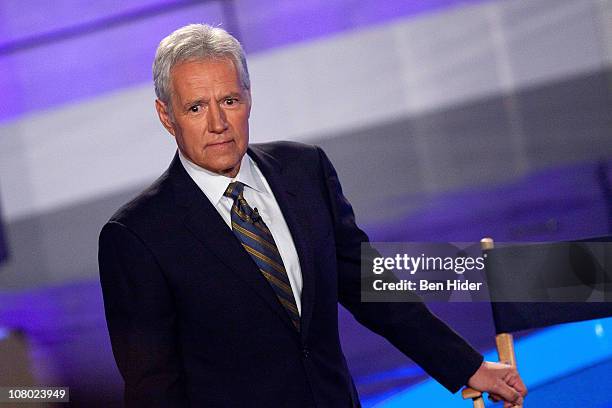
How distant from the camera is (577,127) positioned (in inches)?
122

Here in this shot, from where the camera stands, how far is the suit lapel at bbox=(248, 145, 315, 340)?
72.3 inches

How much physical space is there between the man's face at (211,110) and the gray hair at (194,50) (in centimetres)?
1

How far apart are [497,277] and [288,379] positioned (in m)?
Result: 0.87

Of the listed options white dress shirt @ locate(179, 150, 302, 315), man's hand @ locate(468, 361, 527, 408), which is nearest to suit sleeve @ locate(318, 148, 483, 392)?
man's hand @ locate(468, 361, 527, 408)

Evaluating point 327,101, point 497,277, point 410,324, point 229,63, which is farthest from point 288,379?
point 327,101

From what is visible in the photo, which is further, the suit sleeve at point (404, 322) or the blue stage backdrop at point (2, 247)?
the blue stage backdrop at point (2, 247)

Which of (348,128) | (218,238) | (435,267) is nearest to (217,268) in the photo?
(218,238)

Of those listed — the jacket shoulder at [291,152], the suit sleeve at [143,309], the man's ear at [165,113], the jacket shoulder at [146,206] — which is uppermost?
the man's ear at [165,113]

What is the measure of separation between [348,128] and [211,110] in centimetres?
127

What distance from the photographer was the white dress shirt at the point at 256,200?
188cm

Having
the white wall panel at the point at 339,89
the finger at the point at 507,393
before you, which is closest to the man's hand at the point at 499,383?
the finger at the point at 507,393

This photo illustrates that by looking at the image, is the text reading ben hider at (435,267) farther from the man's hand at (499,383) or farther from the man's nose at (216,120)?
the man's nose at (216,120)

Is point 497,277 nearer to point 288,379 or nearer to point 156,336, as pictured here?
point 288,379

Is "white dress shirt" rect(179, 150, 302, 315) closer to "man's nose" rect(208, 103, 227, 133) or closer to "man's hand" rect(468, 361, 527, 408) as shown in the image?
"man's nose" rect(208, 103, 227, 133)
